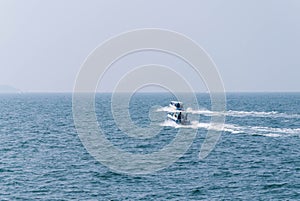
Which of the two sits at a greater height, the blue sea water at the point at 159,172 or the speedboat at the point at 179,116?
the speedboat at the point at 179,116

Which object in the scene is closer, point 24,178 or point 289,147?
point 24,178

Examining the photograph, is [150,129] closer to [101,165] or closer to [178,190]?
[101,165]

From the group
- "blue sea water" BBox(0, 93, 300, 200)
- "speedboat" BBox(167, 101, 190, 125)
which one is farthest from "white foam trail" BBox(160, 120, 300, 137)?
"blue sea water" BBox(0, 93, 300, 200)

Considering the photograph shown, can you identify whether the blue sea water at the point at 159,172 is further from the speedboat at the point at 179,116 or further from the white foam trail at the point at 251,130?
the speedboat at the point at 179,116

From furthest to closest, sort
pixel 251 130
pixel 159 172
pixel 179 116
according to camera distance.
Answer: pixel 179 116 → pixel 251 130 → pixel 159 172

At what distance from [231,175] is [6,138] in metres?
46.4

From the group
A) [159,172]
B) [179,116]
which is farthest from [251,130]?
Result: [159,172]

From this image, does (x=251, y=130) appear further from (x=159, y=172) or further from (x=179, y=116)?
(x=159, y=172)

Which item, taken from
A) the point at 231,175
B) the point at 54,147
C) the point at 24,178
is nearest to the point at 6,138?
the point at 54,147

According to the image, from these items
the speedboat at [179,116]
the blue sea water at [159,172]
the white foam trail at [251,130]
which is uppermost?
the speedboat at [179,116]

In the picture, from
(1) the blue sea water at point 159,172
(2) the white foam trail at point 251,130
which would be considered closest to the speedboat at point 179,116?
(2) the white foam trail at point 251,130

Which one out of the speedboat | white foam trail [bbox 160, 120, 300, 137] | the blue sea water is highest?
the speedboat

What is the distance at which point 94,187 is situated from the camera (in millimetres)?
40406

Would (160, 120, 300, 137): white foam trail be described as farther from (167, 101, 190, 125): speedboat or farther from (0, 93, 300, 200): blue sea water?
(0, 93, 300, 200): blue sea water
